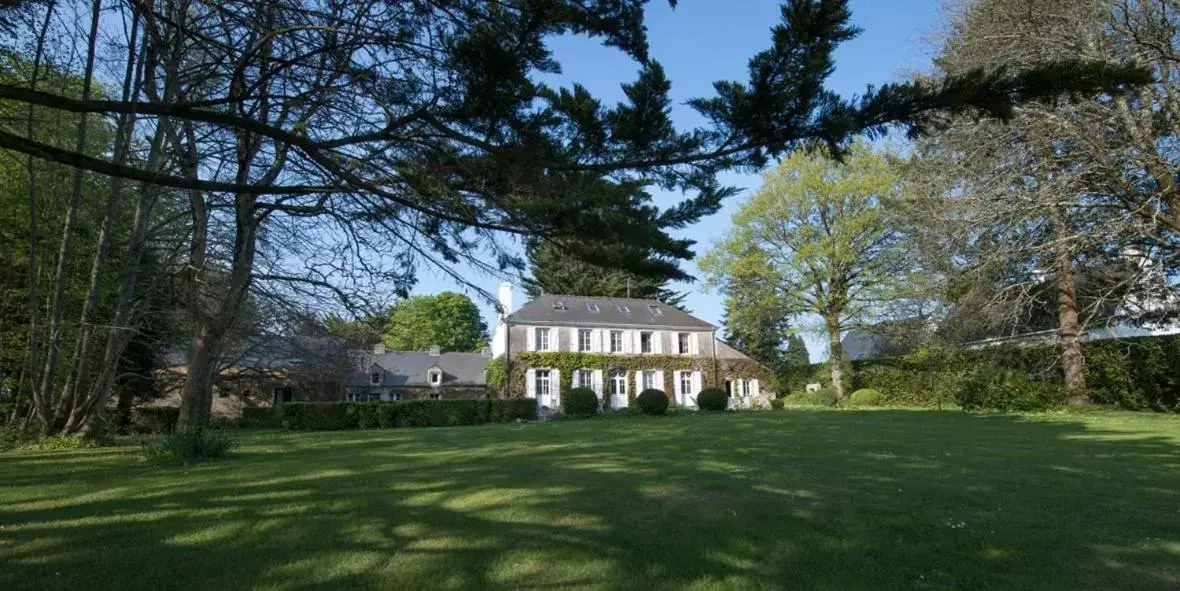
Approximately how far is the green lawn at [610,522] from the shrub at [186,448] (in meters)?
0.53

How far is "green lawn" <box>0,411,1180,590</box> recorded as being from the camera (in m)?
4.06

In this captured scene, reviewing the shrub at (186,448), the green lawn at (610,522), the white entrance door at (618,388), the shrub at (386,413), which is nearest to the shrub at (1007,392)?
the green lawn at (610,522)

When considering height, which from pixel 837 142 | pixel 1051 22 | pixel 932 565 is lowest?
pixel 932 565

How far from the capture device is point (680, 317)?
1507 inches

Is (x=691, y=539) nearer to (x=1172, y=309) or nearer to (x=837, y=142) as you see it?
(x=837, y=142)

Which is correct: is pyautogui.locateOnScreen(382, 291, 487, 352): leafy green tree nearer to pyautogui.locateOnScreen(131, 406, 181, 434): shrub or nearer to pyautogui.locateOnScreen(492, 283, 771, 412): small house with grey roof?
pyautogui.locateOnScreen(492, 283, 771, 412): small house with grey roof

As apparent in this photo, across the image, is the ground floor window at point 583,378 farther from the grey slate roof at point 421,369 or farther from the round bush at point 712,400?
the round bush at point 712,400

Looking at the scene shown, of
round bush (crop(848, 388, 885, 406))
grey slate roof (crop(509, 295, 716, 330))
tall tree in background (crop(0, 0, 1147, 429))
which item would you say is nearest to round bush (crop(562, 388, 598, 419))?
grey slate roof (crop(509, 295, 716, 330))

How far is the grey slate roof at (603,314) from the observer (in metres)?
34.9

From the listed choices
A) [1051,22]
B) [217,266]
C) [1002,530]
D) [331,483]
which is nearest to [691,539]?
[1002,530]

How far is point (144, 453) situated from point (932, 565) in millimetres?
10029

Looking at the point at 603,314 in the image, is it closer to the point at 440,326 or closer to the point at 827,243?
the point at 827,243

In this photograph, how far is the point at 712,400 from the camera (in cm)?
2836

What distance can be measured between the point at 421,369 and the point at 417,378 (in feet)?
2.85
